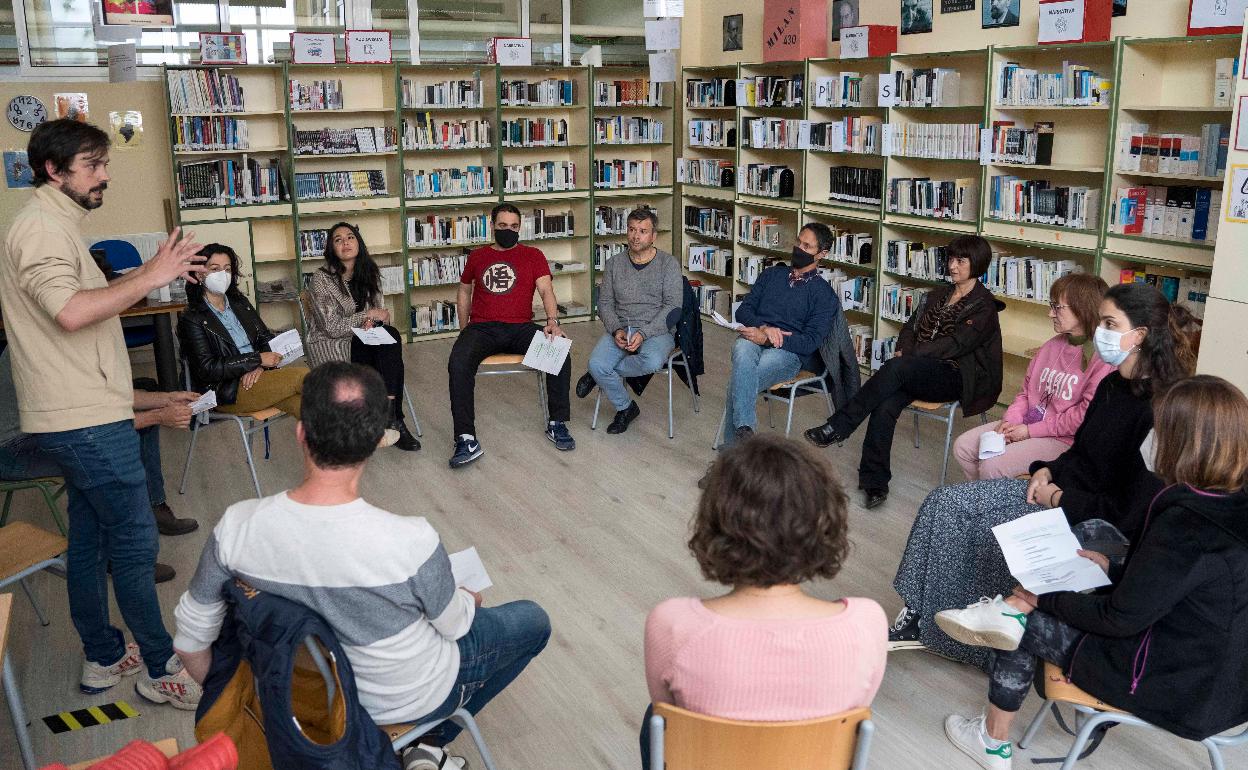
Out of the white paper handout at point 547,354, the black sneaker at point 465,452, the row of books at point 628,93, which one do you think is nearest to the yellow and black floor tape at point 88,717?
the black sneaker at point 465,452

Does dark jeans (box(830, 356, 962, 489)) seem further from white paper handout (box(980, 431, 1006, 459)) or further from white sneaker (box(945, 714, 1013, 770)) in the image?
white sneaker (box(945, 714, 1013, 770))

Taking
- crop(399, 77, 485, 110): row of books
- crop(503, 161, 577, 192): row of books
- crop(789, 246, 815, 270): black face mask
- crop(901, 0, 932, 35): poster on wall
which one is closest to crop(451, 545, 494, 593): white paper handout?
crop(789, 246, 815, 270): black face mask

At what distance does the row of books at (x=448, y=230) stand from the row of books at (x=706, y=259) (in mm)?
1663

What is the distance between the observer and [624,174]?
28.2 feet

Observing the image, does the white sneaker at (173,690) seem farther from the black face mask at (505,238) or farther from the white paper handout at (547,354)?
the black face mask at (505,238)

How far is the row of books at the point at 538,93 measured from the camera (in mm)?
7996

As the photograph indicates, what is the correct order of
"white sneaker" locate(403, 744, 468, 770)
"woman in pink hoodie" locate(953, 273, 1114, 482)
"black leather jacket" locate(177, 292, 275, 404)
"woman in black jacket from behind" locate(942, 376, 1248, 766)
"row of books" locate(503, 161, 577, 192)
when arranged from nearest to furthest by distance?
"woman in black jacket from behind" locate(942, 376, 1248, 766) → "white sneaker" locate(403, 744, 468, 770) → "woman in pink hoodie" locate(953, 273, 1114, 482) → "black leather jacket" locate(177, 292, 275, 404) → "row of books" locate(503, 161, 577, 192)

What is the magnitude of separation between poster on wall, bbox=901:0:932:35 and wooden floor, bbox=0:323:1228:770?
233cm

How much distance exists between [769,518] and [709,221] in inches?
270

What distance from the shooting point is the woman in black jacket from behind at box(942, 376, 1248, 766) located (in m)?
2.24

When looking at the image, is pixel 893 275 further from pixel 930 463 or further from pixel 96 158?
pixel 96 158

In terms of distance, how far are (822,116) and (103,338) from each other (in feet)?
17.6

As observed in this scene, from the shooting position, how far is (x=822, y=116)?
7184mm

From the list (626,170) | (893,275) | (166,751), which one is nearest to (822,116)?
(893,275)
